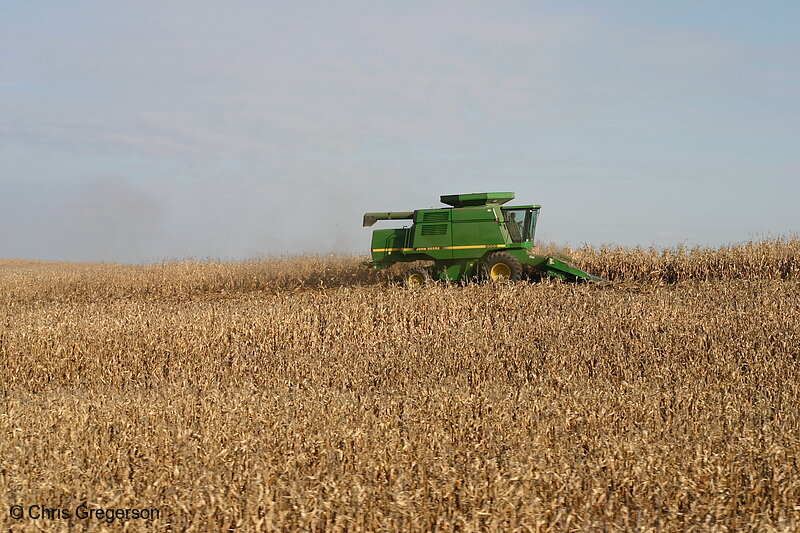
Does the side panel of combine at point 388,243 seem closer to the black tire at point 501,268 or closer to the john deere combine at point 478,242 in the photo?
the john deere combine at point 478,242

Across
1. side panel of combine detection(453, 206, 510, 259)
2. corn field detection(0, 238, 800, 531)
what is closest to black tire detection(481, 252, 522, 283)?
side panel of combine detection(453, 206, 510, 259)

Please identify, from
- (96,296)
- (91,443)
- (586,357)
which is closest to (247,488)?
(91,443)

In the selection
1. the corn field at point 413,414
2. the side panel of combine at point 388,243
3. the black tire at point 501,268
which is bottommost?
the corn field at point 413,414

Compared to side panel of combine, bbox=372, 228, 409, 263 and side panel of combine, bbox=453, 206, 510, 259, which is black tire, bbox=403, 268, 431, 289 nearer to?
side panel of combine, bbox=372, 228, 409, 263

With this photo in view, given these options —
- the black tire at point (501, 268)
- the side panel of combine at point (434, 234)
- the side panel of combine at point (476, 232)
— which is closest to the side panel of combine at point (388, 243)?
the side panel of combine at point (434, 234)

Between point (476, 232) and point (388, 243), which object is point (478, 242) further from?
point (388, 243)

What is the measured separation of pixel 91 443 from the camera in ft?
16.0

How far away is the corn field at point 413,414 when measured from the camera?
12.3ft

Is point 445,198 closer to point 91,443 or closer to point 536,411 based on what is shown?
point 536,411

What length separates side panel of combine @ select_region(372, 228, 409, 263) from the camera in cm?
1459

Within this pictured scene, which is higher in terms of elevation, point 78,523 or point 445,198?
point 445,198

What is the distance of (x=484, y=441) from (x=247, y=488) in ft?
5.51

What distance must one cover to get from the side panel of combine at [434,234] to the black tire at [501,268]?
2.52 feet

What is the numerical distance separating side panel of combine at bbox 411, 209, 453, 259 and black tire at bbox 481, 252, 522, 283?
2.52 feet
